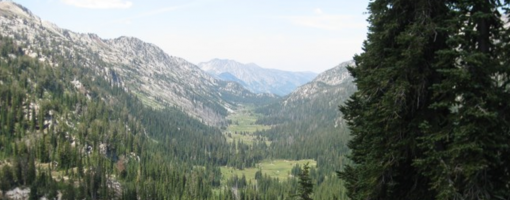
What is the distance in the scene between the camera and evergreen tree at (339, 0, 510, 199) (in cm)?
1388

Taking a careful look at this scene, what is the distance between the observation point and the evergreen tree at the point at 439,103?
1388 centimetres

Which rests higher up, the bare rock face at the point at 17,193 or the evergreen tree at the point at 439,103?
the evergreen tree at the point at 439,103

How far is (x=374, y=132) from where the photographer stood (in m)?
18.1

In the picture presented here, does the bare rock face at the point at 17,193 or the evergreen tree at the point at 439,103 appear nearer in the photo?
the evergreen tree at the point at 439,103

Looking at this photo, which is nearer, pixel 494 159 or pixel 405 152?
pixel 494 159

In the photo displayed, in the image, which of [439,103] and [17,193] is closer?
[439,103]

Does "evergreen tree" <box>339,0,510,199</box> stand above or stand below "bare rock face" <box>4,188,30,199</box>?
above

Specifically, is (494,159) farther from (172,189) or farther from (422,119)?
(172,189)

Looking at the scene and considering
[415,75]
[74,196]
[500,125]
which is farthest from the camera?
[74,196]

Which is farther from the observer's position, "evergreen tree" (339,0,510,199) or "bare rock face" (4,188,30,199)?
"bare rock face" (4,188,30,199)

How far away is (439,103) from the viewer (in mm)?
14828

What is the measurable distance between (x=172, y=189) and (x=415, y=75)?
542 feet

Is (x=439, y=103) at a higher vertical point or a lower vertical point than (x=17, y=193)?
higher

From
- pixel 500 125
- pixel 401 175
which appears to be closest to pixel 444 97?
pixel 500 125
